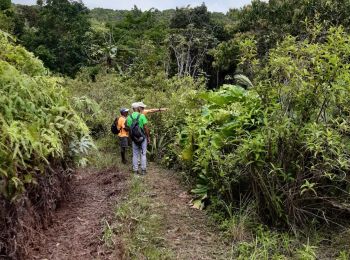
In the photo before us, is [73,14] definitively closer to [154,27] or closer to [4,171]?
[154,27]

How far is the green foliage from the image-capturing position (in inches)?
143

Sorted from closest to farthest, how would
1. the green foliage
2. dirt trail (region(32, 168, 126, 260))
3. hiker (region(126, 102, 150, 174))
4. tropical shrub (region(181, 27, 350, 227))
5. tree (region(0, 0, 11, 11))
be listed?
the green foliage
dirt trail (region(32, 168, 126, 260))
tropical shrub (region(181, 27, 350, 227))
hiker (region(126, 102, 150, 174))
tree (region(0, 0, 11, 11))

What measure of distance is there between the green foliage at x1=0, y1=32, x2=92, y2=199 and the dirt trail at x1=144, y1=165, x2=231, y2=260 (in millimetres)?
1509

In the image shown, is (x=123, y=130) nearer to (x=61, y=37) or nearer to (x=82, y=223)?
(x=82, y=223)

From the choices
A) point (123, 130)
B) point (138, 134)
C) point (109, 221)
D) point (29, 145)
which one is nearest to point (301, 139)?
point (109, 221)

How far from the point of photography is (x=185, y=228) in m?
5.39

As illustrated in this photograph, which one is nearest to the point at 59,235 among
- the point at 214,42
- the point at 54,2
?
the point at 214,42

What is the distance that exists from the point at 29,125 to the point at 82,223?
1.55m

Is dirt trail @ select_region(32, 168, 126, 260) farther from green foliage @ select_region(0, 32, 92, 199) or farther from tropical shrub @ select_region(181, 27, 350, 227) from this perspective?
tropical shrub @ select_region(181, 27, 350, 227)

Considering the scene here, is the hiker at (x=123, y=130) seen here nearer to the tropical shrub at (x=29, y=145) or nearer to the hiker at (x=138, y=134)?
the hiker at (x=138, y=134)

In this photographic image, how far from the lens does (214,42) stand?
101ft

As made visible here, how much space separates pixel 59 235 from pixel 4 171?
5.54ft

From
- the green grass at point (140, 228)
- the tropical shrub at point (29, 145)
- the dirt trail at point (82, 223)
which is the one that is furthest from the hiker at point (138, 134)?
the tropical shrub at point (29, 145)

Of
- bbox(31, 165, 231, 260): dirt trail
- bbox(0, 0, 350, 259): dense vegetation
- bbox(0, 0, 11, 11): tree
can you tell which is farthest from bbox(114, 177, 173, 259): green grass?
bbox(0, 0, 11, 11): tree
